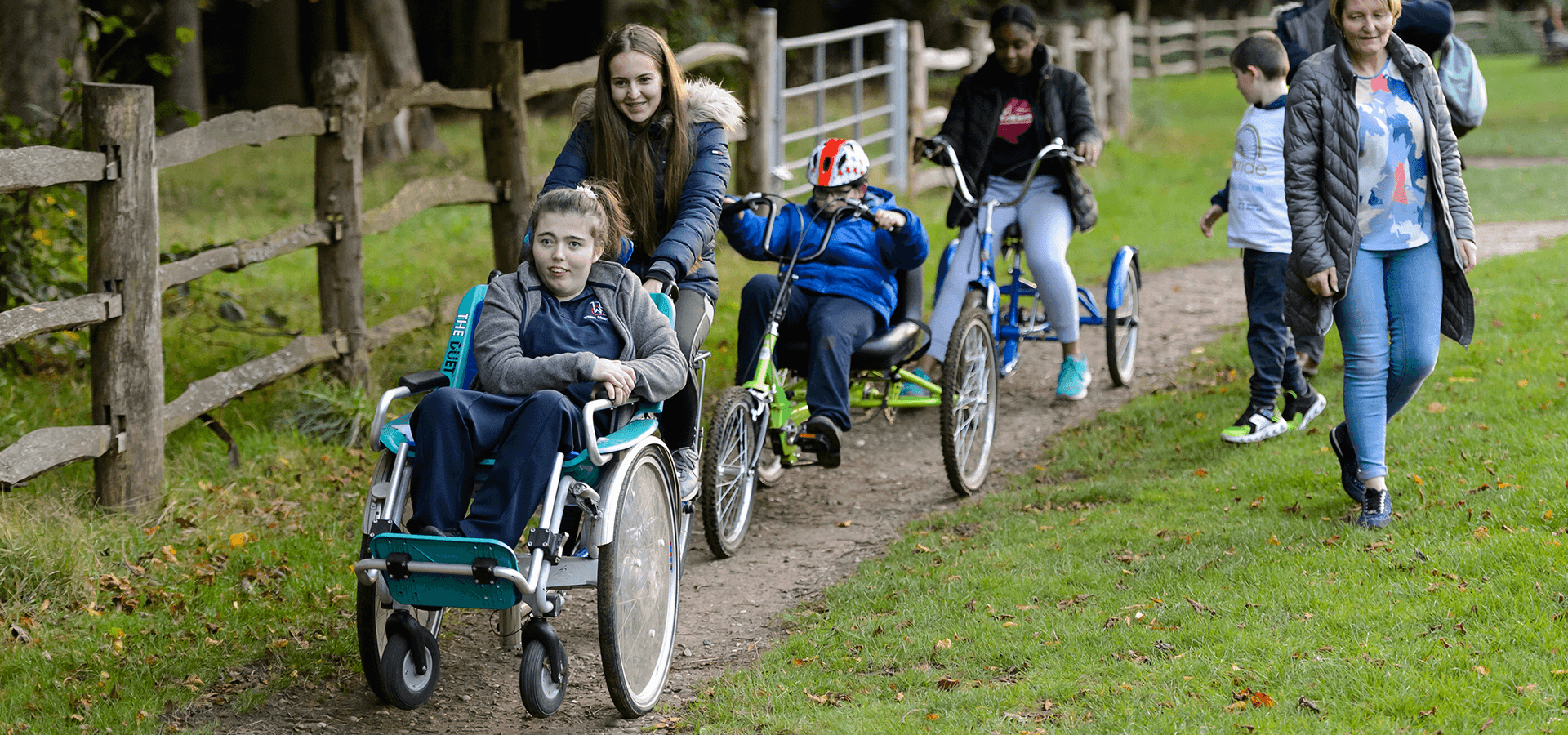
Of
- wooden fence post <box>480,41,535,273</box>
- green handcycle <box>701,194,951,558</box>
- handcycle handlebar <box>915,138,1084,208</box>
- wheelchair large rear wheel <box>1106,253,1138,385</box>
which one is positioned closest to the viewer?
green handcycle <box>701,194,951,558</box>

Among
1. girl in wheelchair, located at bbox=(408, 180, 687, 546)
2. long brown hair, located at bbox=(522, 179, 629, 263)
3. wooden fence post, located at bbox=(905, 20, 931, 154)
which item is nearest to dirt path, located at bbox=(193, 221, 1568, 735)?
girl in wheelchair, located at bbox=(408, 180, 687, 546)

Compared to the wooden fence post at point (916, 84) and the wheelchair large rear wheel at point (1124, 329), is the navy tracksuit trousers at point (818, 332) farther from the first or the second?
the wooden fence post at point (916, 84)

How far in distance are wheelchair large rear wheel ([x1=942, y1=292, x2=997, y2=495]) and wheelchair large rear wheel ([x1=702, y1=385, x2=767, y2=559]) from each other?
84cm

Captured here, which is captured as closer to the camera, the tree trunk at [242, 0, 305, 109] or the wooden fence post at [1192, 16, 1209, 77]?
the tree trunk at [242, 0, 305, 109]

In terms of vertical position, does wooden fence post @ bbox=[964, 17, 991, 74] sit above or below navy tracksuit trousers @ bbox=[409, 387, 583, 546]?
above

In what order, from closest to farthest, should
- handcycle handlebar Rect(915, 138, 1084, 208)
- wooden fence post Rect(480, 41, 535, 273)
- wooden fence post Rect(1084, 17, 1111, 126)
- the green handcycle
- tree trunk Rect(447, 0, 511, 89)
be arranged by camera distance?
1. the green handcycle
2. handcycle handlebar Rect(915, 138, 1084, 208)
3. wooden fence post Rect(480, 41, 535, 273)
4. tree trunk Rect(447, 0, 511, 89)
5. wooden fence post Rect(1084, 17, 1111, 126)

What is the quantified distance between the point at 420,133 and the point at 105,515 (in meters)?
13.6

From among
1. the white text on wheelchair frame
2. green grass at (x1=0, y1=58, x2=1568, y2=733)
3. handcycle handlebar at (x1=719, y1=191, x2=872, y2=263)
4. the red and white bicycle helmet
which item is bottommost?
green grass at (x1=0, y1=58, x2=1568, y2=733)

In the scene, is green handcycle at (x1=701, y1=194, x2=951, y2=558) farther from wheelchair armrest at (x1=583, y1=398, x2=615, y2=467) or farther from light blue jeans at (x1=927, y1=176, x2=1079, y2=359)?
wheelchair armrest at (x1=583, y1=398, x2=615, y2=467)

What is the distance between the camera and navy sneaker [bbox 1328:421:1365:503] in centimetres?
486

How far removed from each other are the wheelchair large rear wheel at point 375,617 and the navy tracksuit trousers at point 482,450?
163 mm

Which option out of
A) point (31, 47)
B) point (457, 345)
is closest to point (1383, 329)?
point (457, 345)

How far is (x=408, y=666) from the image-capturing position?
371 centimetres

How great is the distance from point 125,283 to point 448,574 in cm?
278
